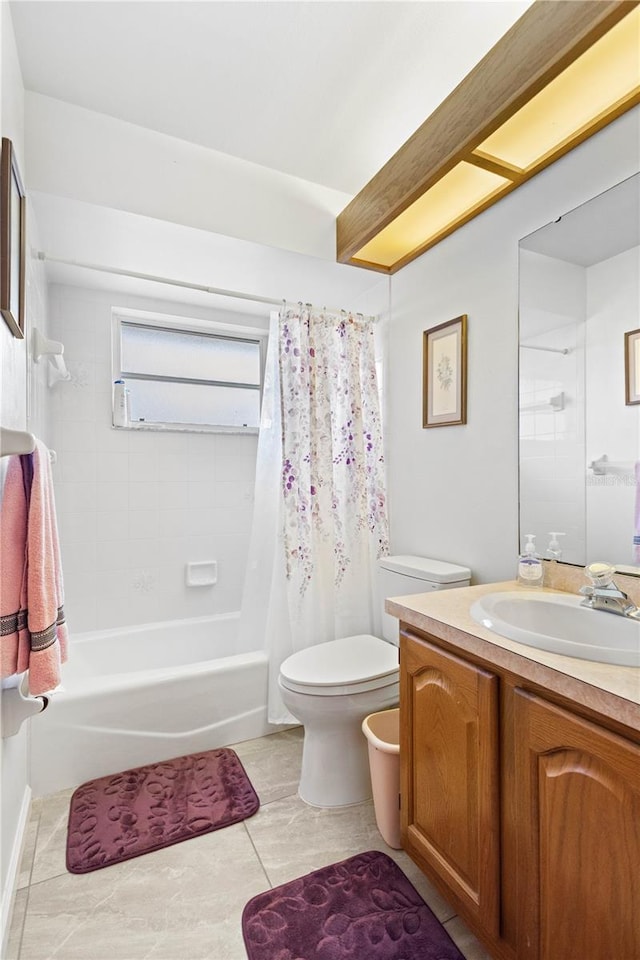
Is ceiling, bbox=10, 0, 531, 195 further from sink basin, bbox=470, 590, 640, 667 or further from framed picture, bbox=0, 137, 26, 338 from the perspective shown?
sink basin, bbox=470, 590, 640, 667

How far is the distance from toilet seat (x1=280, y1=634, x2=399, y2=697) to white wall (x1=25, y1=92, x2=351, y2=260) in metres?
1.82

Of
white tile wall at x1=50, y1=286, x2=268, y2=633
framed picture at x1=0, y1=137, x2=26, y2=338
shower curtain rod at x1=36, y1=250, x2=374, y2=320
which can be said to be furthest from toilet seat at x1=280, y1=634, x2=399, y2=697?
shower curtain rod at x1=36, y1=250, x2=374, y2=320

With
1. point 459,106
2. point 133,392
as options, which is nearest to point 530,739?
point 459,106

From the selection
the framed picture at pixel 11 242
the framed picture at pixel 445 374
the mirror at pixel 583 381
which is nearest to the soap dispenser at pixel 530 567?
the mirror at pixel 583 381

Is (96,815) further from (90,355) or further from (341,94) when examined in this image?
(341,94)

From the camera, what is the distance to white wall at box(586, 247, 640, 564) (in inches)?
51.2

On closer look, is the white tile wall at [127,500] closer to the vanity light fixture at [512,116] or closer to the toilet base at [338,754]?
the toilet base at [338,754]

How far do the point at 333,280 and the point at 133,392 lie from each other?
1334mm

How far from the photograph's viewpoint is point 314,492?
2.31m

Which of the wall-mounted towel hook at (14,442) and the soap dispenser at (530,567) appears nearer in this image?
the wall-mounted towel hook at (14,442)

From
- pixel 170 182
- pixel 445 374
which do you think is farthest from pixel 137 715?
pixel 170 182

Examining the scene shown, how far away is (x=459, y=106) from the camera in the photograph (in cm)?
152

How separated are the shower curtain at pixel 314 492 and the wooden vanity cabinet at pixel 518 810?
3.14 feet

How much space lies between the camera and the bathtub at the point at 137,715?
1836mm
